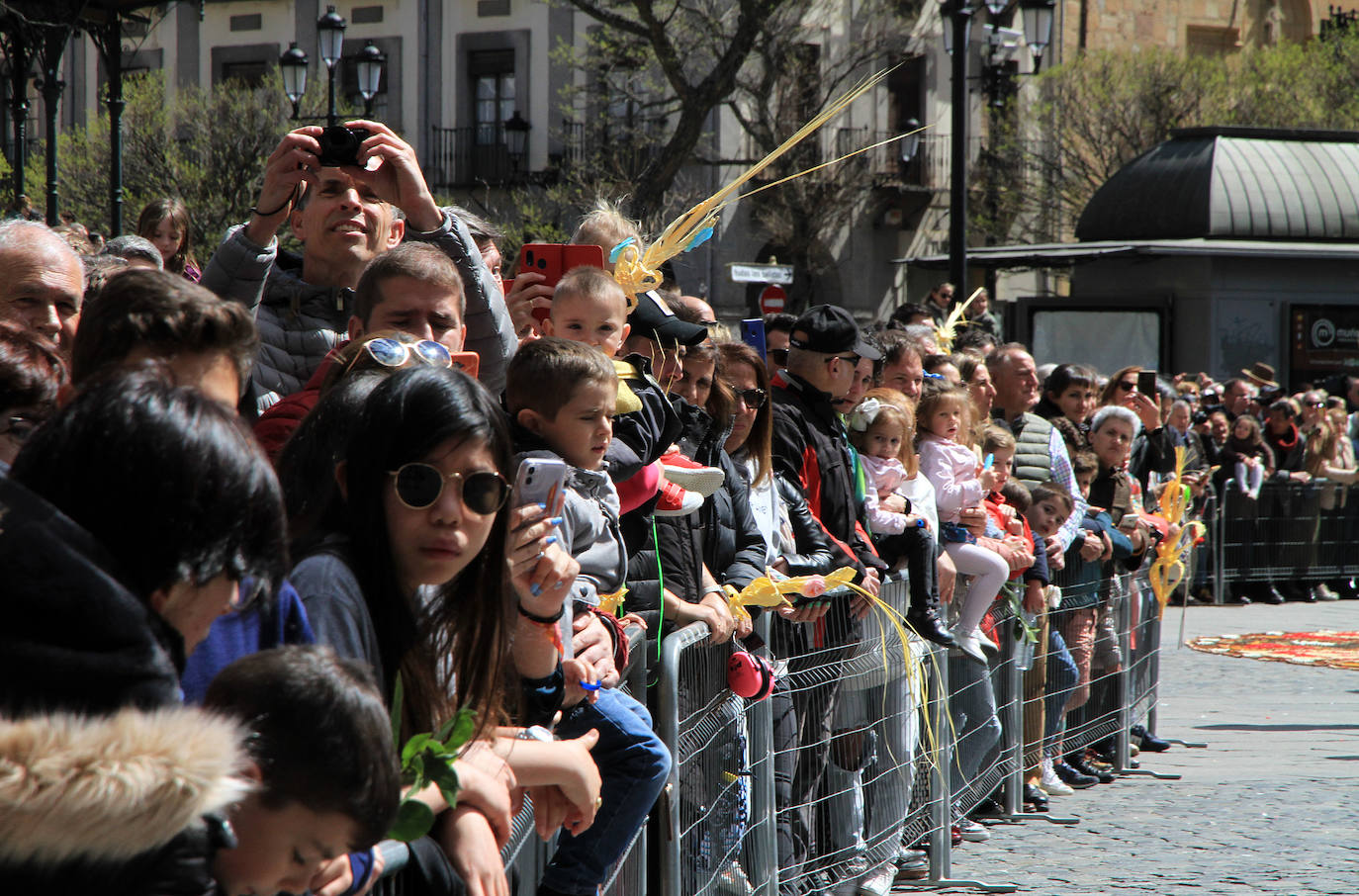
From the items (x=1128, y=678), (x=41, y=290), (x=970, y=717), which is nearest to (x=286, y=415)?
(x=41, y=290)

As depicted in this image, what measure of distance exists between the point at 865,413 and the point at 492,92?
31.4 m

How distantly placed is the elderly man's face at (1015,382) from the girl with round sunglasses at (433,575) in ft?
21.3

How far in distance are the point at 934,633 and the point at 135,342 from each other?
14.5 feet

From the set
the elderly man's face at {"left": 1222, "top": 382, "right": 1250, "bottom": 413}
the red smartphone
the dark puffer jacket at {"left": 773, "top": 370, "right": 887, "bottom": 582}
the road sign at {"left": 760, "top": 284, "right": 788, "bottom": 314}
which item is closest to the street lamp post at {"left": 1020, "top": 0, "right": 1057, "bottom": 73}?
the road sign at {"left": 760, "top": 284, "right": 788, "bottom": 314}

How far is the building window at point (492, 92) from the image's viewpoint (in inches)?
1432

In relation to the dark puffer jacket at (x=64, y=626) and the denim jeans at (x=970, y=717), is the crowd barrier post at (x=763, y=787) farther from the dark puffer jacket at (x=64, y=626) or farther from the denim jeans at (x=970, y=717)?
the dark puffer jacket at (x=64, y=626)

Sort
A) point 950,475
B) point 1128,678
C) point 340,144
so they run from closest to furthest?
point 340,144 < point 950,475 < point 1128,678

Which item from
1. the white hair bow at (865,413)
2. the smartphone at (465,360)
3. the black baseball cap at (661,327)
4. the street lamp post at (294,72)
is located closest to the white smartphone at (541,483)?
the smartphone at (465,360)

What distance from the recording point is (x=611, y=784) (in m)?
3.39

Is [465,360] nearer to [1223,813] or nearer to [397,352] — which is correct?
[397,352]

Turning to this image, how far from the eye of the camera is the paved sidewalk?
625 centimetres

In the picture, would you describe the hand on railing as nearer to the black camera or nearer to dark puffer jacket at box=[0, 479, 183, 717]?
dark puffer jacket at box=[0, 479, 183, 717]

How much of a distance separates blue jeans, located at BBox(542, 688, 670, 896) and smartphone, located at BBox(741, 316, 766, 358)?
9.98ft

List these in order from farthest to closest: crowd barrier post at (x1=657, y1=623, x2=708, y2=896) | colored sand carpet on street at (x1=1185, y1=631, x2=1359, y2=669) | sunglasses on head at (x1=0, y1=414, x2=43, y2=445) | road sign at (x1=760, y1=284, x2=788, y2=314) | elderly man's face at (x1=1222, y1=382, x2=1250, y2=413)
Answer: elderly man's face at (x1=1222, y1=382, x2=1250, y2=413), road sign at (x1=760, y1=284, x2=788, y2=314), colored sand carpet on street at (x1=1185, y1=631, x2=1359, y2=669), crowd barrier post at (x1=657, y1=623, x2=708, y2=896), sunglasses on head at (x1=0, y1=414, x2=43, y2=445)
